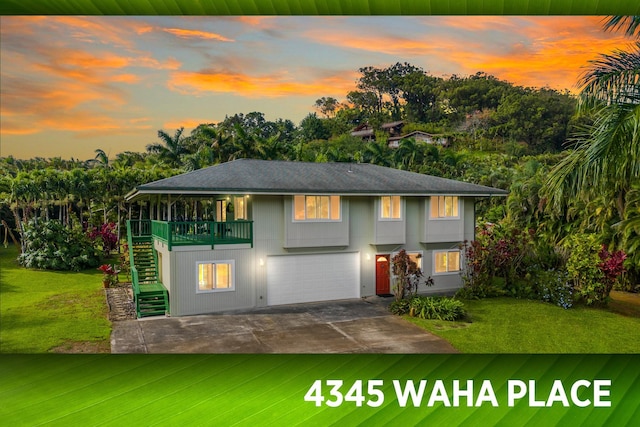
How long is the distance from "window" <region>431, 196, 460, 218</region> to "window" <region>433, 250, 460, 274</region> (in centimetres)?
84

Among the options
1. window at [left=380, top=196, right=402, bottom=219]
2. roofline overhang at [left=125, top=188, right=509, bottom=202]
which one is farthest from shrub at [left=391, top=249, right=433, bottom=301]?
roofline overhang at [left=125, top=188, right=509, bottom=202]

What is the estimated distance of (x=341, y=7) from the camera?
391 cm

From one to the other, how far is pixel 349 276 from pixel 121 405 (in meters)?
6.67

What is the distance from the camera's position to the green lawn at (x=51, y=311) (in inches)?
300

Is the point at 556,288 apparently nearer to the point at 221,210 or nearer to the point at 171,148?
the point at 221,210

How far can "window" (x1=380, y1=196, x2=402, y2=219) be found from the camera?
432 inches

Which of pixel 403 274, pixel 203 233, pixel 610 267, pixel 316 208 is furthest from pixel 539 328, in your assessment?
pixel 203 233

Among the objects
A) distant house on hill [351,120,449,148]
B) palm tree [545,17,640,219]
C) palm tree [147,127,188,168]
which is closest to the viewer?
palm tree [545,17,640,219]

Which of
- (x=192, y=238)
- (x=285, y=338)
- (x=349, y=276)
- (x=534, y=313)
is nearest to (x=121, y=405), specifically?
(x=285, y=338)

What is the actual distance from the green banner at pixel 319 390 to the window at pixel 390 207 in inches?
184

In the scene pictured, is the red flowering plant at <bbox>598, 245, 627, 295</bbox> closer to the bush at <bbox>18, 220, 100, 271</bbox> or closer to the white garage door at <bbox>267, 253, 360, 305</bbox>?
the white garage door at <bbox>267, 253, 360, 305</bbox>

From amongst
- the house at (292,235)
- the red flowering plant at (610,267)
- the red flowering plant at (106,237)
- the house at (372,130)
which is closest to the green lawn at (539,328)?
the red flowering plant at (610,267)

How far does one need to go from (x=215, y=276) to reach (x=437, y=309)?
4.14 m

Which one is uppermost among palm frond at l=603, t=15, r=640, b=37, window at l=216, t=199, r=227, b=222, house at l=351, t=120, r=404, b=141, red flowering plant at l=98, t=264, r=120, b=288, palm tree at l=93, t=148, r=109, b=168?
palm frond at l=603, t=15, r=640, b=37
